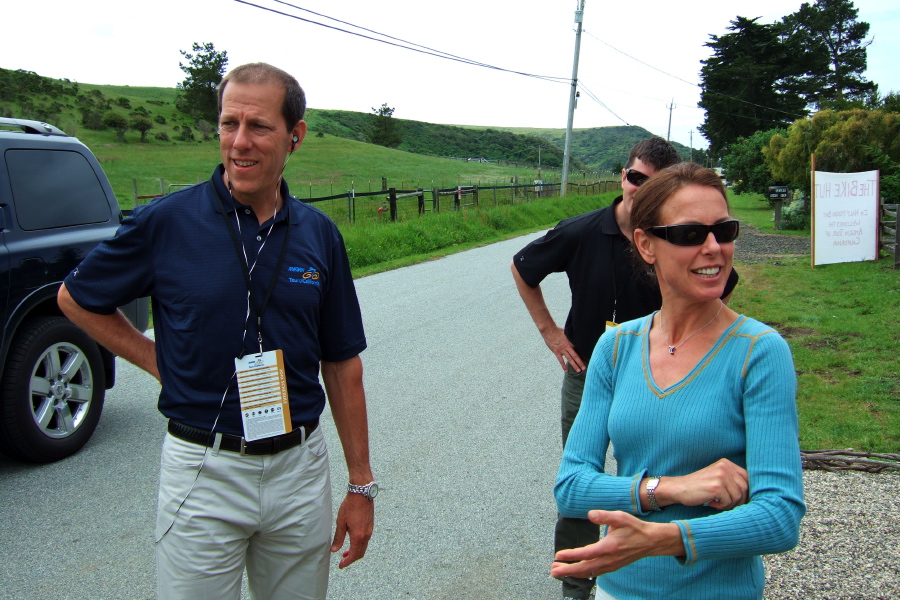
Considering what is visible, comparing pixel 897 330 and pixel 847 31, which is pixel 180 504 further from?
pixel 847 31

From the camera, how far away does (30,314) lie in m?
5.24

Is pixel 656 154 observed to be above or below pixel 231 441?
above

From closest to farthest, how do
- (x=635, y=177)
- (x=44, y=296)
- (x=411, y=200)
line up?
1. (x=635, y=177)
2. (x=44, y=296)
3. (x=411, y=200)

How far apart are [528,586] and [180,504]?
207cm

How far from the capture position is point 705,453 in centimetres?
185

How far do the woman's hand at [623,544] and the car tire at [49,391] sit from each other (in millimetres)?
4399

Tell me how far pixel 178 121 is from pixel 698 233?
9102cm

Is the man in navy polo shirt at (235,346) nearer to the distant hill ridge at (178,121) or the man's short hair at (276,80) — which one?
the man's short hair at (276,80)

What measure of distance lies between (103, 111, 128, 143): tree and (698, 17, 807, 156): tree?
51352 millimetres

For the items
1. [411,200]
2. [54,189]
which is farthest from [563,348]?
[411,200]

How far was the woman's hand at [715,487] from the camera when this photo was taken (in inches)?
68.6

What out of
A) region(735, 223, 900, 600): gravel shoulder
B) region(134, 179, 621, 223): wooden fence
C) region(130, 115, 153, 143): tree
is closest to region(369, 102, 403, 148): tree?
region(130, 115, 153, 143): tree

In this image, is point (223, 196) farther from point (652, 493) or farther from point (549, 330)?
point (549, 330)

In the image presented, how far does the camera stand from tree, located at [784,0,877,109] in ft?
206
